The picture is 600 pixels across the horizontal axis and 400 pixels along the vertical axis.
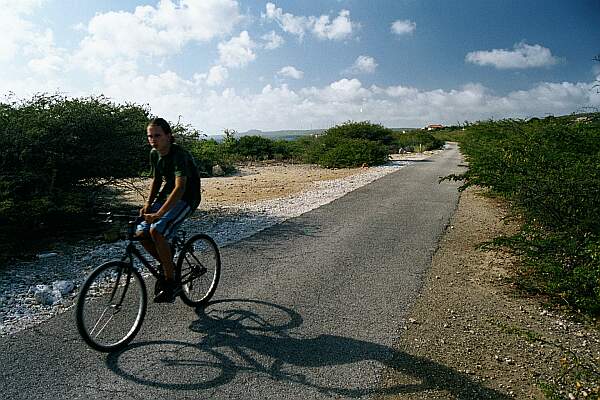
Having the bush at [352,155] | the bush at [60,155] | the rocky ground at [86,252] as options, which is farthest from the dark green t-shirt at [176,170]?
the bush at [352,155]

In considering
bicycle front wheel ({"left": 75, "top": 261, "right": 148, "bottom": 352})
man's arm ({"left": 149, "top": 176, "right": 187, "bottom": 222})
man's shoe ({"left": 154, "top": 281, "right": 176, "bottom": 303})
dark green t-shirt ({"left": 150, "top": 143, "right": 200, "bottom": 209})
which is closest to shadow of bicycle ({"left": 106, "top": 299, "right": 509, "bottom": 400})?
bicycle front wheel ({"left": 75, "top": 261, "right": 148, "bottom": 352})

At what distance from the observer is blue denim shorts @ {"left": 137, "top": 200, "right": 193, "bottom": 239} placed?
13.6ft

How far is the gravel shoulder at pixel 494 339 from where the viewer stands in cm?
341

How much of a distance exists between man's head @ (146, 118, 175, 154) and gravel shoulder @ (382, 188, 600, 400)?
2.76 m

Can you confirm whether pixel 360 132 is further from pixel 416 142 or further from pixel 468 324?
pixel 468 324

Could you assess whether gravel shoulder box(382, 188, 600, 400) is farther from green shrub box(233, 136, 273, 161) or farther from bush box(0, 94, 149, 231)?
green shrub box(233, 136, 273, 161)

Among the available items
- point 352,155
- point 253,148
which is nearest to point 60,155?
point 352,155

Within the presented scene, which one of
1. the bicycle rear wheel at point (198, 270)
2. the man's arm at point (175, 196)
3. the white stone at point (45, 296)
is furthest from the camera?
the white stone at point (45, 296)

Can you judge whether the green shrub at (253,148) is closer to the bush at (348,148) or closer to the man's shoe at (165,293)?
the bush at (348,148)

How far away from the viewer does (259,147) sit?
1399 inches

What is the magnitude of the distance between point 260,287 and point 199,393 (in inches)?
90.1

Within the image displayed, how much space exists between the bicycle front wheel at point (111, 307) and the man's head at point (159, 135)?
110 cm

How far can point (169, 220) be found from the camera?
4207mm

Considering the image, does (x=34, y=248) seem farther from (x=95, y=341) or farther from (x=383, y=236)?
(x=383, y=236)
